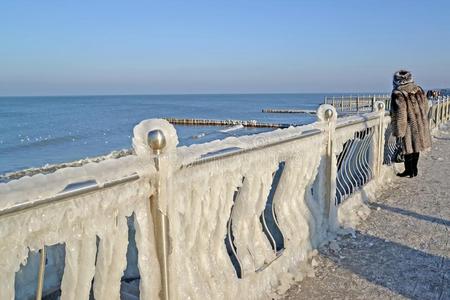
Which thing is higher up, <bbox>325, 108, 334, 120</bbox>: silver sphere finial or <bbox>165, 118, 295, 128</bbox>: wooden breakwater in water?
A: <bbox>325, 108, 334, 120</bbox>: silver sphere finial

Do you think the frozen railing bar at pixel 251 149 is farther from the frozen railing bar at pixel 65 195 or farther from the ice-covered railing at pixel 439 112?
the ice-covered railing at pixel 439 112

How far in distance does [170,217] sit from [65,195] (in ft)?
2.29

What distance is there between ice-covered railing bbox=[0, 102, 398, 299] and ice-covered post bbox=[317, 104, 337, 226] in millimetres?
19

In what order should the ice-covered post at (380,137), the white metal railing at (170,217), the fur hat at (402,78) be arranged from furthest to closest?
the fur hat at (402,78) → the ice-covered post at (380,137) → the white metal railing at (170,217)

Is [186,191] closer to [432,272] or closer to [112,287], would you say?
[112,287]

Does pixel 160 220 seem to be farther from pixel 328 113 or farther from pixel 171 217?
pixel 328 113

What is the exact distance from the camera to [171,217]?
2.16 meters

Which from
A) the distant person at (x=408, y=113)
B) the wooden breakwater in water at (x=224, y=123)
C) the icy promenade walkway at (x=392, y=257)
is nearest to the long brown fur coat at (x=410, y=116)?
the distant person at (x=408, y=113)

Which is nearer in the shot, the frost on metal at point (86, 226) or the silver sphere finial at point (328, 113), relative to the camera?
the frost on metal at point (86, 226)

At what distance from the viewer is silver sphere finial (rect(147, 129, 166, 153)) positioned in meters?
1.96

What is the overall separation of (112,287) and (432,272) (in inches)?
118

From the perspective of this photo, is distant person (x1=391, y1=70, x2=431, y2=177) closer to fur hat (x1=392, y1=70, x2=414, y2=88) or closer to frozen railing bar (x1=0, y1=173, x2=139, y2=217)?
fur hat (x1=392, y1=70, x2=414, y2=88)

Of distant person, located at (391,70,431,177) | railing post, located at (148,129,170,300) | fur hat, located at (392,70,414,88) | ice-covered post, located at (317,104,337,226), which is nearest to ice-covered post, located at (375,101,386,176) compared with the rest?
distant person, located at (391,70,431,177)

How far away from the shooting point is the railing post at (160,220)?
1975 mm
